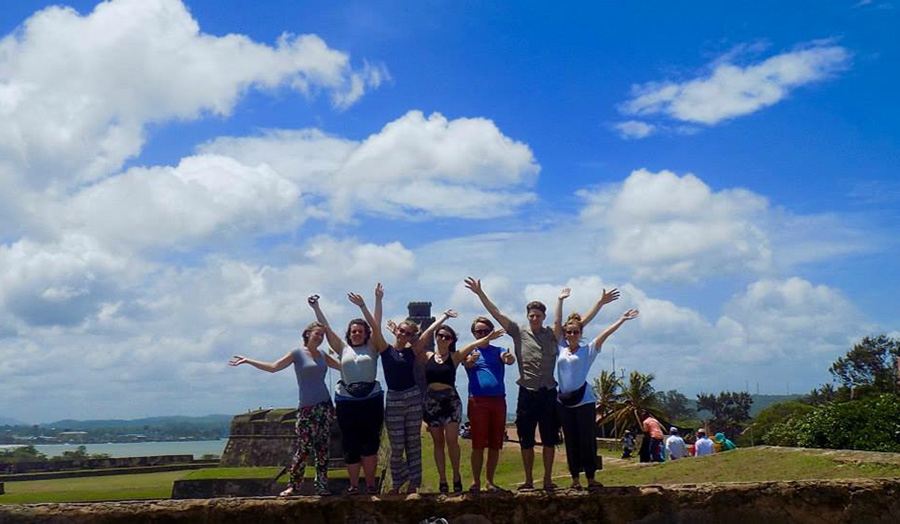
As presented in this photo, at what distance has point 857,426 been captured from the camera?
43.6 feet

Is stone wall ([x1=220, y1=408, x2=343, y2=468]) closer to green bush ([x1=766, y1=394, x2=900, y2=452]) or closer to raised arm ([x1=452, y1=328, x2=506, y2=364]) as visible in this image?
Result: green bush ([x1=766, y1=394, x2=900, y2=452])

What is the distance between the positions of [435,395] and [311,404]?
3.04 feet

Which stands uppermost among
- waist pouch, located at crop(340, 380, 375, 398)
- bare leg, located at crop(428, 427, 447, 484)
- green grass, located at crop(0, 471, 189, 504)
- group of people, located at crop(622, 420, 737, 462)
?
waist pouch, located at crop(340, 380, 375, 398)

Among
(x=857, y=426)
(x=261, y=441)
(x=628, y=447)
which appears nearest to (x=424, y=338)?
(x=857, y=426)

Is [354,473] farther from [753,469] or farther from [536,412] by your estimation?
[753,469]

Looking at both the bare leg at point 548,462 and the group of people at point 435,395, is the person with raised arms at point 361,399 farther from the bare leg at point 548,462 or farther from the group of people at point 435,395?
the bare leg at point 548,462

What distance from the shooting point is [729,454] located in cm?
1240

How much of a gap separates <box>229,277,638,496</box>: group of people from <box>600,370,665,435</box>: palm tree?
24179 mm

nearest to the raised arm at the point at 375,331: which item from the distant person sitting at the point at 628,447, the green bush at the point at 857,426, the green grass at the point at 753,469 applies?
the green grass at the point at 753,469

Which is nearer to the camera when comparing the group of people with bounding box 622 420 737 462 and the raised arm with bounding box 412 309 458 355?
the raised arm with bounding box 412 309 458 355

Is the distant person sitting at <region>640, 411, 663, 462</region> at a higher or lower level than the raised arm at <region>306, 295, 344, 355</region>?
lower

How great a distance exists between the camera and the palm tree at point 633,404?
31.7 metres

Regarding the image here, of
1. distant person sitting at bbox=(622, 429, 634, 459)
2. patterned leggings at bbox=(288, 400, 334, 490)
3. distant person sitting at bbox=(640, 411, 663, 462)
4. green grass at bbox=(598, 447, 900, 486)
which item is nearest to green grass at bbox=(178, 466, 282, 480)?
distant person sitting at bbox=(622, 429, 634, 459)

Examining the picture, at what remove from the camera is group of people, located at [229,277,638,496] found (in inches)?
238
